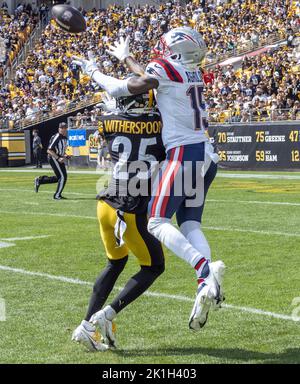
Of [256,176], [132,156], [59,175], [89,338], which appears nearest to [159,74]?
[132,156]

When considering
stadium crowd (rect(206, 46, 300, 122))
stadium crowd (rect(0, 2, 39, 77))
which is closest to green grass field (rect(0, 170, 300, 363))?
stadium crowd (rect(206, 46, 300, 122))

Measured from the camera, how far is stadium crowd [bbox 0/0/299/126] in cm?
2833

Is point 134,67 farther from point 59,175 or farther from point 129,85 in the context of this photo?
point 59,175

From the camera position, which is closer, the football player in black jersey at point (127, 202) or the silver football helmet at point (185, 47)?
→ the football player in black jersey at point (127, 202)

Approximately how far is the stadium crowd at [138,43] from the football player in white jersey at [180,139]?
20522 mm

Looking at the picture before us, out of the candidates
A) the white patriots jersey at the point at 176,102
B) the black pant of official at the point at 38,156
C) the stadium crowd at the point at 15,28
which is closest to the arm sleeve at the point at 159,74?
the white patriots jersey at the point at 176,102

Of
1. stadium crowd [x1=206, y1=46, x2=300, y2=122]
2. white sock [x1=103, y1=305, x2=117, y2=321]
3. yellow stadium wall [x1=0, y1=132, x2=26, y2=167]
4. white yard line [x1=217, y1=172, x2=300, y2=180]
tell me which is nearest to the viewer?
white sock [x1=103, y1=305, x2=117, y2=321]

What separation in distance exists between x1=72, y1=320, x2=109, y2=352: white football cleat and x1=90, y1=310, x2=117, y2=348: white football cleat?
0.03 metres

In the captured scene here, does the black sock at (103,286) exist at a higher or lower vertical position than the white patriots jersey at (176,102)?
lower

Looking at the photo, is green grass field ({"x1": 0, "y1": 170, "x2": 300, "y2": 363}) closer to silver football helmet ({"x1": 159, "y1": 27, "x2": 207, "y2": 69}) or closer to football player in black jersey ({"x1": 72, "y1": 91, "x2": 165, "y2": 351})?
football player in black jersey ({"x1": 72, "y1": 91, "x2": 165, "y2": 351})

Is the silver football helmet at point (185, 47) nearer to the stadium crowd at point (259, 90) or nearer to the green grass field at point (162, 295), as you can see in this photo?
the green grass field at point (162, 295)

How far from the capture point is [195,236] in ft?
15.8

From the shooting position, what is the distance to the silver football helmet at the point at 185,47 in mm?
4871

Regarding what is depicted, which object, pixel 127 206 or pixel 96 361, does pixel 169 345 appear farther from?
pixel 127 206
